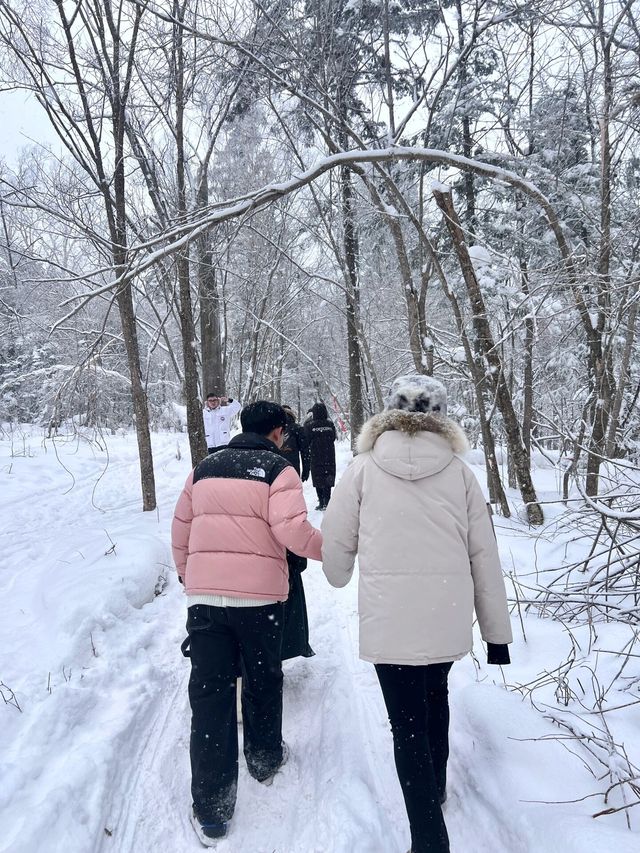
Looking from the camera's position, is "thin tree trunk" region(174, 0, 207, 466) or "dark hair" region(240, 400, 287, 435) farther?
"thin tree trunk" region(174, 0, 207, 466)

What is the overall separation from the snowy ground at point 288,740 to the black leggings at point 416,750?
31cm

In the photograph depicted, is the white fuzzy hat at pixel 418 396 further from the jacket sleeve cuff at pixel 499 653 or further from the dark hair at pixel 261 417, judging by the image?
the jacket sleeve cuff at pixel 499 653

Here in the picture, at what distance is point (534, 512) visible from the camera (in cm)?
649

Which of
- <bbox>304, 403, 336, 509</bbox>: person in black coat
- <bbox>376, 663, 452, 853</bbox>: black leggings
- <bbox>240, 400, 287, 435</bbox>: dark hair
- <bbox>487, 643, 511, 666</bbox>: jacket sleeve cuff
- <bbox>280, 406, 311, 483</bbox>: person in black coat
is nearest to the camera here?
<bbox>376, 663, 452, 853</bbox>: black leggings

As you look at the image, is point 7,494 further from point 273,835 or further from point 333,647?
point 273,835

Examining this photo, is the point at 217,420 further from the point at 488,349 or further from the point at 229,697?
the point at 229,697

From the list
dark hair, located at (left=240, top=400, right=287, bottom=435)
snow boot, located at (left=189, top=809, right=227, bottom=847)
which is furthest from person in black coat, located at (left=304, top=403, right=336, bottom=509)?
snow boot, located at (left=189, top=809, right=227, bottom=847)

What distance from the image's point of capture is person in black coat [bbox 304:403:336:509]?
887 cm

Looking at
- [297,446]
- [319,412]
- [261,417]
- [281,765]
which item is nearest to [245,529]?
[261,417]

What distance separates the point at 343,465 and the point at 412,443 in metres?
12.9

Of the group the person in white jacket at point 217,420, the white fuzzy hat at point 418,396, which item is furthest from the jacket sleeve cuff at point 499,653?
the person in white jacket at point 217,420

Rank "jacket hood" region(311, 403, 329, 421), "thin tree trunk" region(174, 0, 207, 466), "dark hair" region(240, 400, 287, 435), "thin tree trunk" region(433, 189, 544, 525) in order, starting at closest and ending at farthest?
"dark hair" region(240, 400, 287, 435)
"thin tree trunk" region(433, 189, 544, 525)
"thin tree trunk" region(174, 0, 207, 466)
"jacket hood" region(311, 403, 329, 421)

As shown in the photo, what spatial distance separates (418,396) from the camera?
2248 mm

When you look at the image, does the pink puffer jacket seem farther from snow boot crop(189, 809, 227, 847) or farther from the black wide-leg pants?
snow boot crop(189, 809, 227, 847)
